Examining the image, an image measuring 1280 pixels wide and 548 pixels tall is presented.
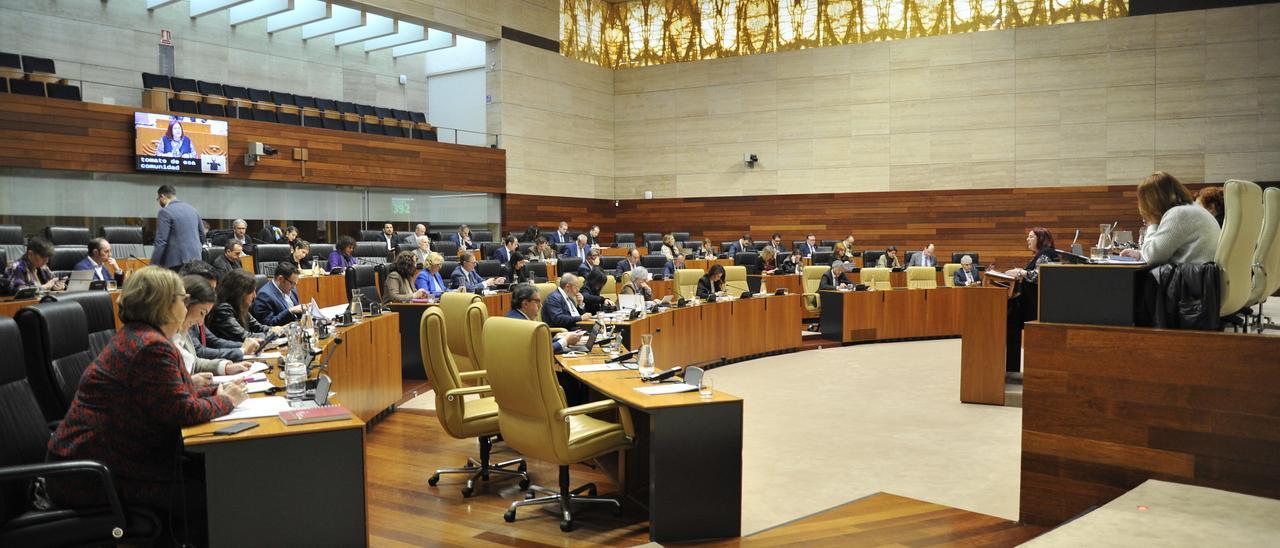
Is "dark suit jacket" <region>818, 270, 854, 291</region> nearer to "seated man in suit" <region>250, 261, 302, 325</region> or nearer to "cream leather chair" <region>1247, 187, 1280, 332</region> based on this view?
"cream leather chair" <region>1247, 187, 1280, 332</region>

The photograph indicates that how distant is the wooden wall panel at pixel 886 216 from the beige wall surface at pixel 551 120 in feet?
1.57

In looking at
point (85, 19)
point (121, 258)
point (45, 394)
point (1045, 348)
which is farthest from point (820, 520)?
point (85, 19)

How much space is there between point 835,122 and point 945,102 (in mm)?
2266

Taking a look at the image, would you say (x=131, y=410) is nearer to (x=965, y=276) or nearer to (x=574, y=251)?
(x=965, y=276)

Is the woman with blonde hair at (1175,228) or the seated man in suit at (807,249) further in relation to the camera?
the seated man in suit at (807,249)

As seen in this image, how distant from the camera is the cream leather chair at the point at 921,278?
12.1m

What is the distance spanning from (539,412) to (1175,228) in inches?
122

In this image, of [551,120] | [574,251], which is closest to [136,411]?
[574,251]

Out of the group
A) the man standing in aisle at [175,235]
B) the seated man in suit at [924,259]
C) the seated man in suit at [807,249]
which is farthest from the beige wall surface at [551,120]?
the man standing in aisle at [175,235]

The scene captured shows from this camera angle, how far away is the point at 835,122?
1809cm

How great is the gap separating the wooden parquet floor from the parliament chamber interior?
0.10 feet

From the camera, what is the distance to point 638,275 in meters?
9.53

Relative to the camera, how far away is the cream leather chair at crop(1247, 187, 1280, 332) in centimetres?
420

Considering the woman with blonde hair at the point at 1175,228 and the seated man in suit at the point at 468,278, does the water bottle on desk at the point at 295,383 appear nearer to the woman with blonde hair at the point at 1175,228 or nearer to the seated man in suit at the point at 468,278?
the woman with blonde hair at the point at 1175,228
